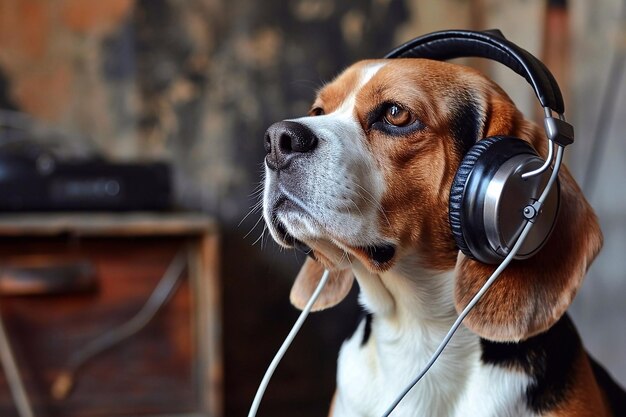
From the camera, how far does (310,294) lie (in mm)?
1026

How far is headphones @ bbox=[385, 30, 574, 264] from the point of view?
2.41 ft

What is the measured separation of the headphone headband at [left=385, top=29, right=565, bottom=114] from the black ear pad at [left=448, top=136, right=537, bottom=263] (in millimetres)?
60

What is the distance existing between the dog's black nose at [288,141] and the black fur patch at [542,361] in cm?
33

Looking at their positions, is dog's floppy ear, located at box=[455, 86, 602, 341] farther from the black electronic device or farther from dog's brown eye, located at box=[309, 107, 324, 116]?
the black electronic device

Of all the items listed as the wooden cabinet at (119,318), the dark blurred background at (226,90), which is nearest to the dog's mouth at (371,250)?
the wooden cabinet at (119,318)

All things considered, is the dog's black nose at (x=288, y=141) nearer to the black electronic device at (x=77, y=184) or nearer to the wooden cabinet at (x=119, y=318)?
the wooden cabinet at (x=119, y=318)

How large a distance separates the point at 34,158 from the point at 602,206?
1386 mm

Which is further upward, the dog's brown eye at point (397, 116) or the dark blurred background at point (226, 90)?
the dog's brown eye at point (397, 116)

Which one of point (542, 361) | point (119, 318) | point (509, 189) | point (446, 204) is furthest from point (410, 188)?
point (119, 318)

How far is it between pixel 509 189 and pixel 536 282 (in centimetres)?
14

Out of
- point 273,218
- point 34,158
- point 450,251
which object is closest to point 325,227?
point 273,218

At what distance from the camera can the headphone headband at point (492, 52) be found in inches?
30.3

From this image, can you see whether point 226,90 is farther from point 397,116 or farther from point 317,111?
point 397,116

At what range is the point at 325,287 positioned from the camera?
1.03 metres
